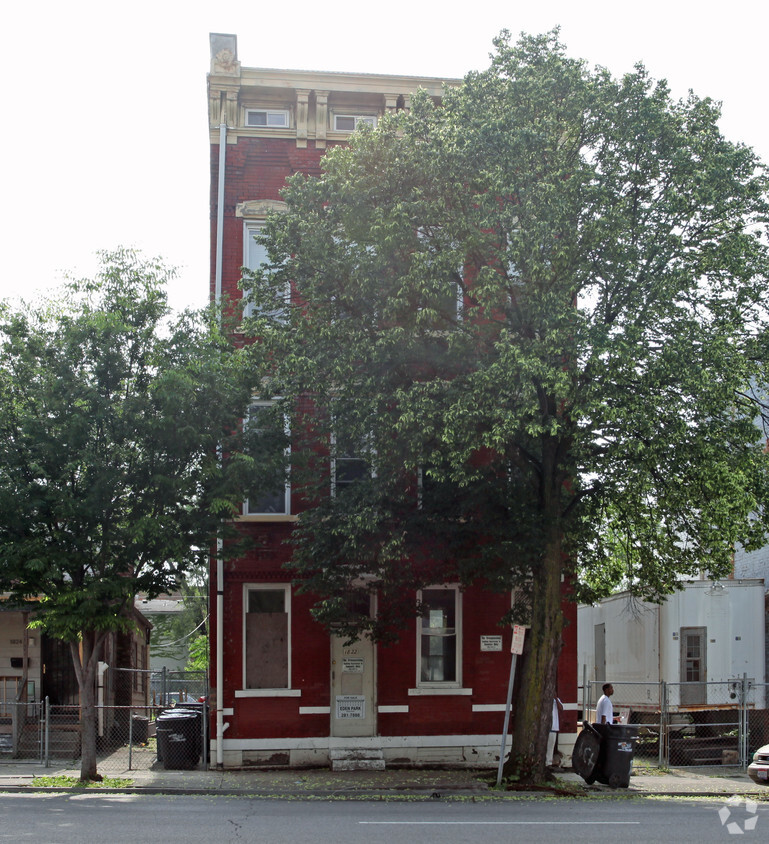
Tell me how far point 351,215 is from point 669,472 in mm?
6412

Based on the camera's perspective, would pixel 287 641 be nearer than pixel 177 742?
No

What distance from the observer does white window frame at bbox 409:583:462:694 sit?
2141cm

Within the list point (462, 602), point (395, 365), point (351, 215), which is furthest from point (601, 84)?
point (462, 602)

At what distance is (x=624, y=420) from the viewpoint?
50.6 ft

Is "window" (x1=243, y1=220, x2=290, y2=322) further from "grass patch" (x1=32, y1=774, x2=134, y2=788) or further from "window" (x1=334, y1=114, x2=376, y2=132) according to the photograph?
"grass patch" (x1=32, y1=774, x2=134, y2=788)

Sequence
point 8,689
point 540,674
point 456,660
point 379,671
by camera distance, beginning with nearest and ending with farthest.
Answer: point 540,674 → point 379,671 → point 456,660 → point 8,689

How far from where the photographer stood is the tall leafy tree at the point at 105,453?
17.1 m

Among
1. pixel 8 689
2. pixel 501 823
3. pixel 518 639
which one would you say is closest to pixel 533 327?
pixel 518 639

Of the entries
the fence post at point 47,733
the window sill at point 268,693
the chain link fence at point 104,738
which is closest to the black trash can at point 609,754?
the window sill at point 268,693

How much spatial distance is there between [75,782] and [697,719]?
1362 centimetres

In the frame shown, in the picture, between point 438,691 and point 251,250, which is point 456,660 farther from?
point 251,250

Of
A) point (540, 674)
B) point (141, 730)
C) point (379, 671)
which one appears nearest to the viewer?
point (540, 674)

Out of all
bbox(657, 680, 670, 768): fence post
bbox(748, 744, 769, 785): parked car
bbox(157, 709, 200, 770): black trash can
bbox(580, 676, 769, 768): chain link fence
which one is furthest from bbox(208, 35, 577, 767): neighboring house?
bbox(748, 744, 769, 785): parked car

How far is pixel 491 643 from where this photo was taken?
2166cm
